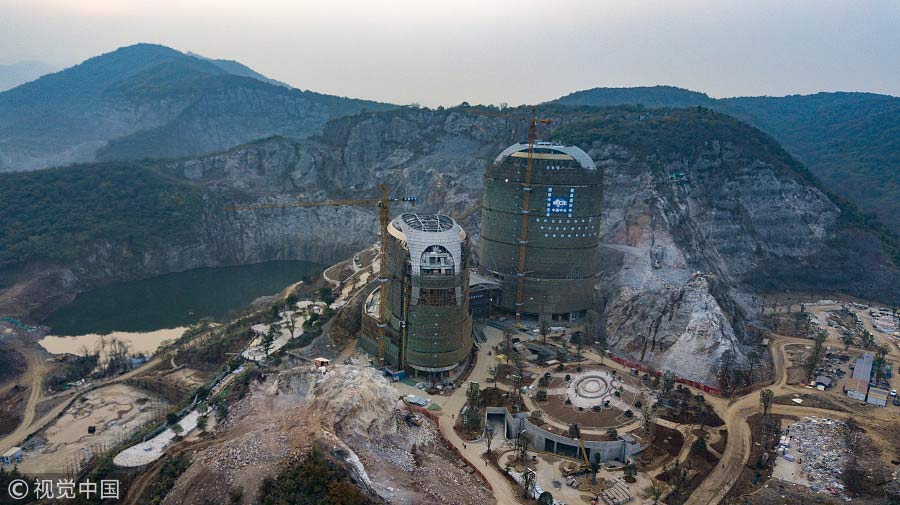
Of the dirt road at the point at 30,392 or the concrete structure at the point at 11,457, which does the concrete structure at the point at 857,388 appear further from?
the dirt road at the point at 30,392

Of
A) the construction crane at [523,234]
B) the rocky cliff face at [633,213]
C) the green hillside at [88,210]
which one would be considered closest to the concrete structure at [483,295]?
the construction crane at [523,234]

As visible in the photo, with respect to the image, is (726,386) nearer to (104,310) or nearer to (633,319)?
(633,319)

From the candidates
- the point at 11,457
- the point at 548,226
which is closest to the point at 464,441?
the point at 548,226

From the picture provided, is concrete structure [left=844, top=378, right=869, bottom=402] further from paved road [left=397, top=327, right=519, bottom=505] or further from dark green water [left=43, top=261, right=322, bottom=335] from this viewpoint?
dark green water [left=43, top=261, right=322, bottom=335]

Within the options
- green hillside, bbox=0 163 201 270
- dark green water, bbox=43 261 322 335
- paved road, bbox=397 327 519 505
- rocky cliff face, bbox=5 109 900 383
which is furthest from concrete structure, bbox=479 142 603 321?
green hillside, bbox=0 163 201 270

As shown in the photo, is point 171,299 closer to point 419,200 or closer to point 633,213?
point 419,200
